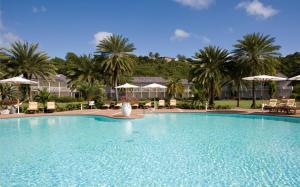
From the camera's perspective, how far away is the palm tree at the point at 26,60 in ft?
107

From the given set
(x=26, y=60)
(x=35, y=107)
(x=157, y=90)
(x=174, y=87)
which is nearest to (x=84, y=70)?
(x=26, y=60)

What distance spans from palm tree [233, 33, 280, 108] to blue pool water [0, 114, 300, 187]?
13.3 m

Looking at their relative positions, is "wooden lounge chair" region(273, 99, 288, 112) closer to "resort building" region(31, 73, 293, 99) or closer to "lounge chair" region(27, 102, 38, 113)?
"lounge chair" region(27, 102, 38, 113)

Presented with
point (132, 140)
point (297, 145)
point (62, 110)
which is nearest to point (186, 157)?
point (132, 140)

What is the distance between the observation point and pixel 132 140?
484 inches

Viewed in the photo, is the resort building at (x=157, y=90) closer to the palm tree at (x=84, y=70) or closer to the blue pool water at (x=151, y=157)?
the palm tree at (x=84, y=70)

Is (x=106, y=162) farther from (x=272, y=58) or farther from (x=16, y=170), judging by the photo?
(x=272, y=58)

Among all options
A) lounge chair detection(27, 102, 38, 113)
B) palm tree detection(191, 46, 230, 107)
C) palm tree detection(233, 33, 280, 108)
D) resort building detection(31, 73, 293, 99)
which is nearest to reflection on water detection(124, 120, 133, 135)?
lounge chair detection(27, 102, 38, 113)

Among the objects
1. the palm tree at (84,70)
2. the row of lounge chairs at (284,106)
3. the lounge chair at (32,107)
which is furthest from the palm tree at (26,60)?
the row of lounge chairs at (284,106)

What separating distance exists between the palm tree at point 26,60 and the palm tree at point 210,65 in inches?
679

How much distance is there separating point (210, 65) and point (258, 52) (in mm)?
4675

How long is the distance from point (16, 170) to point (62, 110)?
17925 millimetres

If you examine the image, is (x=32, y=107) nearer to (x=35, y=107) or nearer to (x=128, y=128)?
(x=35, y=107)

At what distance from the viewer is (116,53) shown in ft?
123
